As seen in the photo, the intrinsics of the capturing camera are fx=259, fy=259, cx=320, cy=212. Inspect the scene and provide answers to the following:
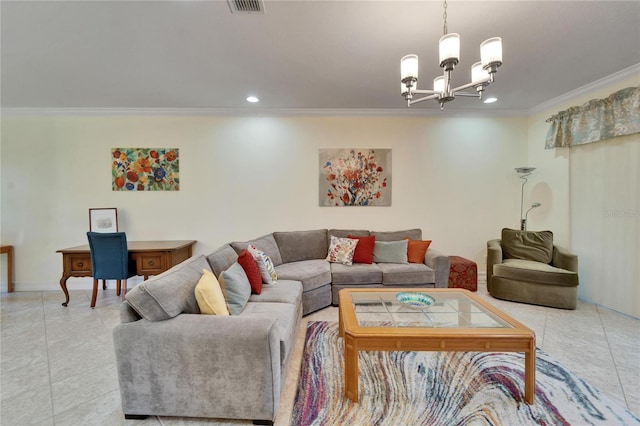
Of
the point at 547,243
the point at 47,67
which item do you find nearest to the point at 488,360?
the point at 547,243

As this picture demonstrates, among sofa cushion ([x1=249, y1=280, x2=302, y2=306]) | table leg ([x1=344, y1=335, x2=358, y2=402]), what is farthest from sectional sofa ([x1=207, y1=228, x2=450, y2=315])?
table leg ([x1=344, y1=335, x2=358, y2=402])

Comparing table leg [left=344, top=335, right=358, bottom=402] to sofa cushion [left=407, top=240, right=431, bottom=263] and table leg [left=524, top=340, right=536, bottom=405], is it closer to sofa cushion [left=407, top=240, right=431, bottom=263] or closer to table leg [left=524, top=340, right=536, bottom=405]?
table leg [left=524, top=340, right=536, bottom=405]

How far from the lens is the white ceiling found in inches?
72.0

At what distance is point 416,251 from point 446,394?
6.32 ft

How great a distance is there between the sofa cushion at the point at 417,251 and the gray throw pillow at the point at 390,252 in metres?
0.07

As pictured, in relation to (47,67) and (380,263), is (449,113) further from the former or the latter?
(47,67)

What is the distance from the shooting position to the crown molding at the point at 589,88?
2.69 m

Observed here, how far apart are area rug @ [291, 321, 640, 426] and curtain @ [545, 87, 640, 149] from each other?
8.53 ft

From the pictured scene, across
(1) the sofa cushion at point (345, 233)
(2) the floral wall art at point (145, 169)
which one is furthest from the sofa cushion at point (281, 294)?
(2) the floral wall art at point (145, 169)

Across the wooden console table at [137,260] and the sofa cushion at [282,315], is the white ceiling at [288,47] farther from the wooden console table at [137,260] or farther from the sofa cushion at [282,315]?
the sofa cushion at [282,315]

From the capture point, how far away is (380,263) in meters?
3.40

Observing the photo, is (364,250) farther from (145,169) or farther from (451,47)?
(145,169)

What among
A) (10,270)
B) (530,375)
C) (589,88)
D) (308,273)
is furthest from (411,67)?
(10,270)

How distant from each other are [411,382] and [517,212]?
11.2 ft
